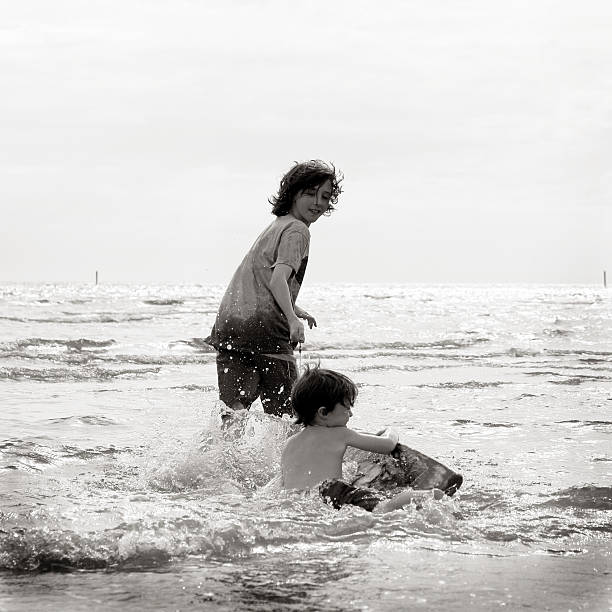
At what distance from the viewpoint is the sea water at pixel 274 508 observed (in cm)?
294

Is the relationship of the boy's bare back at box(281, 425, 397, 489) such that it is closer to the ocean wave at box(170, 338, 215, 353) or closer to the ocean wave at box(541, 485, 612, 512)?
the ocean wave at box(541, 485, 612, 512)

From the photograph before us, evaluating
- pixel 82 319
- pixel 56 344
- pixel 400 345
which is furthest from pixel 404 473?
pixel 82 319

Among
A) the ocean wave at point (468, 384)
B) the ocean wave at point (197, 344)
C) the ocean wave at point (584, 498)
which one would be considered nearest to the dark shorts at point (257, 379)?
the ocean wave at point (584, 498)

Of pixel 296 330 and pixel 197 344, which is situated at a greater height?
pixel 296 330

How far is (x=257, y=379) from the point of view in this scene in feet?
16.7

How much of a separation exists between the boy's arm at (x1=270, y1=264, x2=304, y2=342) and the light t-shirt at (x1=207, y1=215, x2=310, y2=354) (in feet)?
0.20

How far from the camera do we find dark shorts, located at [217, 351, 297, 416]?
5.05 metres

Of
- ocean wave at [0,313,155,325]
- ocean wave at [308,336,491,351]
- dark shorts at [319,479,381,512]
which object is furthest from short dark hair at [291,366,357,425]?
ocean wave at [0,313,155,325]

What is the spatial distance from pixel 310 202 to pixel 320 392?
1200mm

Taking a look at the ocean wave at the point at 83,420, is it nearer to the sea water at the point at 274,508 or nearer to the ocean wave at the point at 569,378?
the sea water at the point at 274,508

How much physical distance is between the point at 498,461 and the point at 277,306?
181cm

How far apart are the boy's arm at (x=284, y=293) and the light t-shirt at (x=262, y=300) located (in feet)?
0.20

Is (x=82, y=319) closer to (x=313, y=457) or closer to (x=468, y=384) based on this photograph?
(x=468, y=384)

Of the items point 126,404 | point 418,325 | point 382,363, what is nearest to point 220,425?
point 126,404
